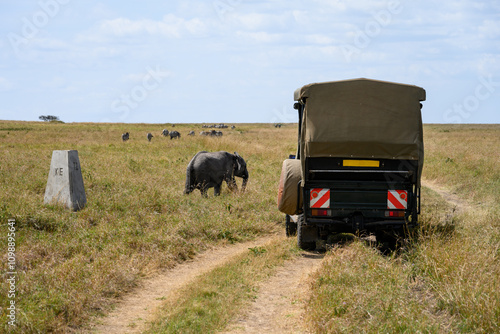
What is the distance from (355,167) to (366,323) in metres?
3.64

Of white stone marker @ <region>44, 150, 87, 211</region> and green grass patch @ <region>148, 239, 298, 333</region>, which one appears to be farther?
white stone marker @ <region>44, 150, 87, 211</region>

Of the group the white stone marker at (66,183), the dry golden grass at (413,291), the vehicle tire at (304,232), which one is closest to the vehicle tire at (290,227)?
the vehicle tire at (304,232)

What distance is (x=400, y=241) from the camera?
27.6 ft

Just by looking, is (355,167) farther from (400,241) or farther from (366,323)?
(366,323)

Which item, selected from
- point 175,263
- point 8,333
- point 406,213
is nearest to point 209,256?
point 175,263

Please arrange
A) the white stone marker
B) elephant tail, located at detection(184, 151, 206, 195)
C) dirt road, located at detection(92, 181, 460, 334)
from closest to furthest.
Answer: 1. dirt road, located at detection(92, 181, 460, 334)
2. the white stone marker
3. elephant tail, located at detection(184, 151, 206, 195)

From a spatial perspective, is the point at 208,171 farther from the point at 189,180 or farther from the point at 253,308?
the point at 253,308

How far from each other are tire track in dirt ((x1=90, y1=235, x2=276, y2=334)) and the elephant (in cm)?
455

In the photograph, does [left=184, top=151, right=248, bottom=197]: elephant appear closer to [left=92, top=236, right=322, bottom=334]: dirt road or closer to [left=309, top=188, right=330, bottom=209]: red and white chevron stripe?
[left=92, top=236, right=322, bottom=334]: dirt road

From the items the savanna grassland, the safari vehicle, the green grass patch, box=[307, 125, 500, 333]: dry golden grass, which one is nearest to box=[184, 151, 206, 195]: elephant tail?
the savanna grassland

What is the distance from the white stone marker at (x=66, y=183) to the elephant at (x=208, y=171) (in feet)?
11.2

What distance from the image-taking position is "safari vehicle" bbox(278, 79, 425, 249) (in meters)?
7.94

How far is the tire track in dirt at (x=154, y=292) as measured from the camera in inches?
226

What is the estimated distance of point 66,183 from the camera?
11.1m
